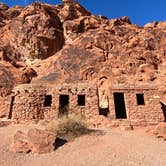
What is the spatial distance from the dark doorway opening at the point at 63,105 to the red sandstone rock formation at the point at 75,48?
23.5 ft

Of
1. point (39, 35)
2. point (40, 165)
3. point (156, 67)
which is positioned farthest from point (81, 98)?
point (39, 35)

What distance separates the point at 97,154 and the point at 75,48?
22769mm

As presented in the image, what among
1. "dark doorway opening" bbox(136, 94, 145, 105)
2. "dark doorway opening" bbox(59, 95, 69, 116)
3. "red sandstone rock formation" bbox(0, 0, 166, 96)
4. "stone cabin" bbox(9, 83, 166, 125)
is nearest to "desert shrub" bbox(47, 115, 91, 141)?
"stone cabin" bbox(9, 83, 166, 125)

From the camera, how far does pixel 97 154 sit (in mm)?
8859

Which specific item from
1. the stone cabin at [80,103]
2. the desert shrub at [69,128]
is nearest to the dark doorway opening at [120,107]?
the stone cabin at [80,103]

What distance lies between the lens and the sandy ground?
8.11 m

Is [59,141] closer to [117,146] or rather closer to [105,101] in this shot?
[117,146]

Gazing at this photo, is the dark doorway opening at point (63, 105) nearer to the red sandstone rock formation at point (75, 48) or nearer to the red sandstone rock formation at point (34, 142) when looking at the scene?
the red sandstone rock formation at point (34, 142)

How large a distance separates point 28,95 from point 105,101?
8104 millimetres

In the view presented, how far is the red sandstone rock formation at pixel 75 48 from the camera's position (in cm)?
2609

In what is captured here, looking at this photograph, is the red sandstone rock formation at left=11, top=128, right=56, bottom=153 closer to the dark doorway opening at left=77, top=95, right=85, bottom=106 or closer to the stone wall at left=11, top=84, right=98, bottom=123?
the stone wall at left=11, top=84, right=98, bottom=123

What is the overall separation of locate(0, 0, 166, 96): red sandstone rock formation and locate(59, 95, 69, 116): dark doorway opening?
7.18m

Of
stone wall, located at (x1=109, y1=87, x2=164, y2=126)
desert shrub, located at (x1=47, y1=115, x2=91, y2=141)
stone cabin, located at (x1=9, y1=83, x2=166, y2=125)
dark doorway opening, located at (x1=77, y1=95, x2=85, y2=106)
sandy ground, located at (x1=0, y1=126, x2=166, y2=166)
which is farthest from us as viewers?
dark doorway opening, located at (x1=77, y1=95, x2=85, y2=106)

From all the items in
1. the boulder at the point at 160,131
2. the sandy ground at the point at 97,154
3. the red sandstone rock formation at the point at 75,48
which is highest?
the red sandstone rock formation at the point at 75,48
